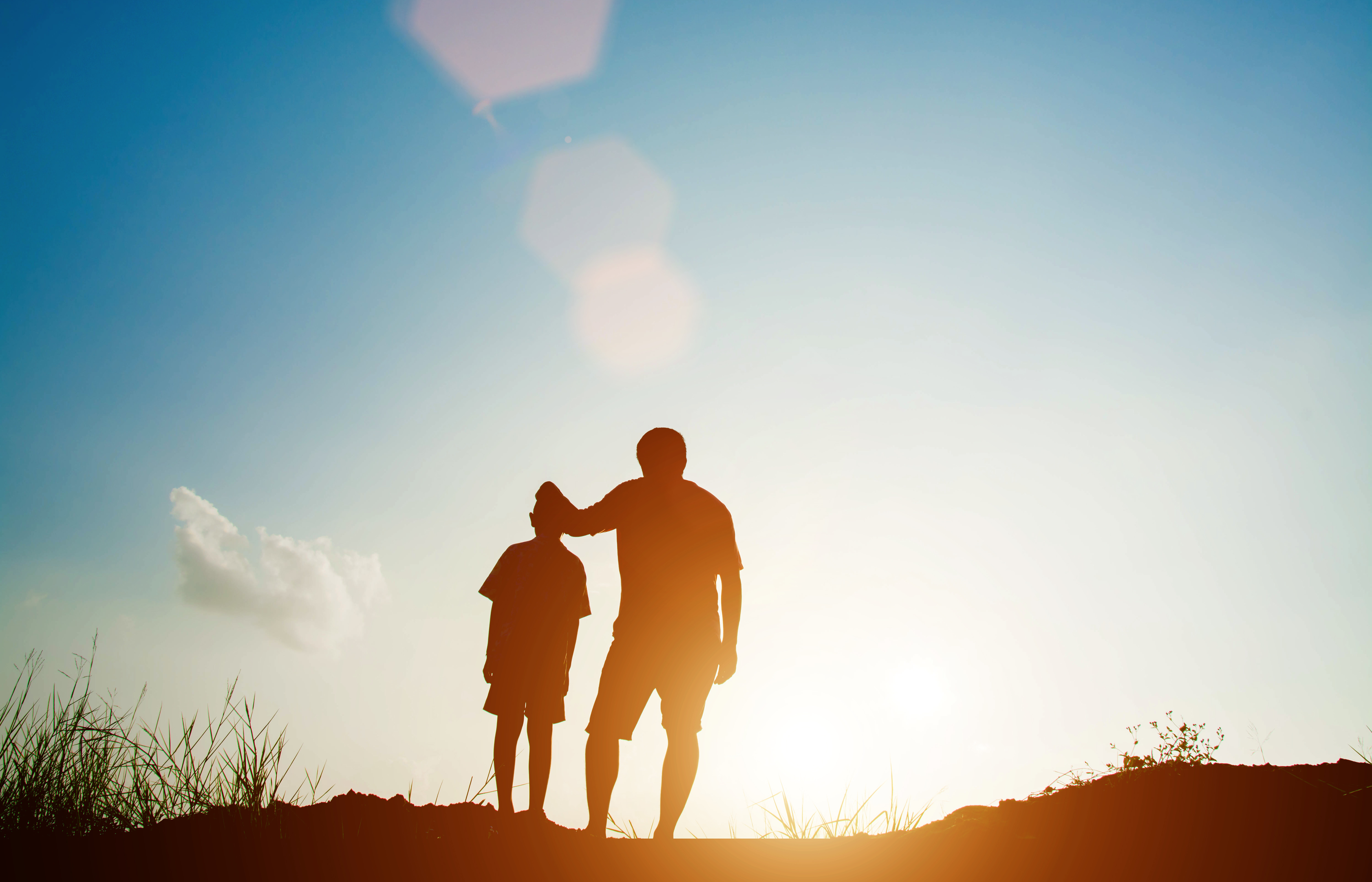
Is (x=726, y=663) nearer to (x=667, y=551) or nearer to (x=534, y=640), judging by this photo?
(x=667, y=551)

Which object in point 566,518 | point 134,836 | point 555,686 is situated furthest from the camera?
point 555,686

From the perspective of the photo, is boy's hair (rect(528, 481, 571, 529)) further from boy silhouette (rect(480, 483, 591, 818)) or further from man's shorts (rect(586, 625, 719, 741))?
man's shorts (rect(586, 625, 719, 741))

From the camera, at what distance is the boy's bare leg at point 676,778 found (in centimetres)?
357

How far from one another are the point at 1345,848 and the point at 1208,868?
0.56 metres

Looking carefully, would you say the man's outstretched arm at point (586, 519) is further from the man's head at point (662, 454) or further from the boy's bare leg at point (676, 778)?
the boy's bare leg at point (676, 778)

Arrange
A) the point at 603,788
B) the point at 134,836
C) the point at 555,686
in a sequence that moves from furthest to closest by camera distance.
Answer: the point at 555,686
the point at 603,788
the point at 134,836

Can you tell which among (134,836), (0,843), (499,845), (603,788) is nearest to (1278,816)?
(603,788)

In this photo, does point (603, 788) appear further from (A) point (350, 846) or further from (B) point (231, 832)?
(B) point (231, 832)

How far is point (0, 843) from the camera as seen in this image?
9.17 feet

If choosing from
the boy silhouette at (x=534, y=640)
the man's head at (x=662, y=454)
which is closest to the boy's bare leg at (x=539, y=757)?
the boy silhouette at (x=534, y=640)

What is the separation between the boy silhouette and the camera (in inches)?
180

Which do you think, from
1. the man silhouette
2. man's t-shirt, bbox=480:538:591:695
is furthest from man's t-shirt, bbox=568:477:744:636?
A: man's t-shirt, bbox=480:538:591:695

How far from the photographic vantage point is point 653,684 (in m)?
3.76

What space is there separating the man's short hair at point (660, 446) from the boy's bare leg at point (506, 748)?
6.37ft
